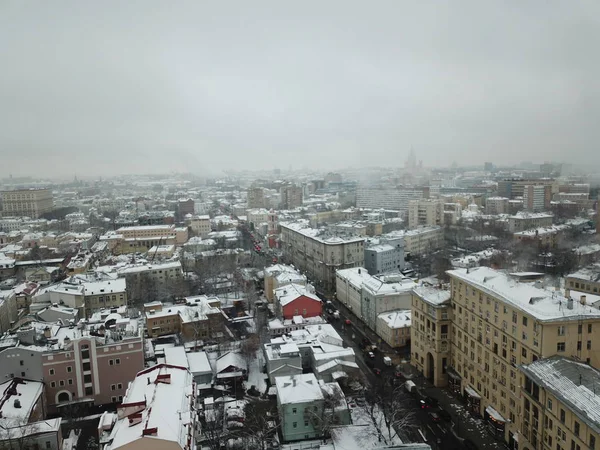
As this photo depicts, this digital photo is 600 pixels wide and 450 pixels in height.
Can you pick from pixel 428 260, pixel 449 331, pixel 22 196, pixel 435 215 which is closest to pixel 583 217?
pixel 435 215

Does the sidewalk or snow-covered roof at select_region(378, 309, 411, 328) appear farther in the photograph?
snow-covered roof at select_region(378, 309, 411, 328)

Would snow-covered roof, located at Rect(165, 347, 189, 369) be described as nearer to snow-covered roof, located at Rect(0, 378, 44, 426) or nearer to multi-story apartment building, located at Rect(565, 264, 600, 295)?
snow-covered roof, located at Rect(0, 378, 44, 426)

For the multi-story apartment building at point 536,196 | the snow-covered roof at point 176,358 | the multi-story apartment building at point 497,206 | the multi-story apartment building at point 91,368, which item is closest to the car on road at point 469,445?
the snow-covered roof at point 176,358

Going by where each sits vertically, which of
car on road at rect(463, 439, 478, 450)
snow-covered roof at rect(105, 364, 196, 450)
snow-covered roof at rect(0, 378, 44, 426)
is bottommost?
car on road at rect(463, 439, 478, 450)

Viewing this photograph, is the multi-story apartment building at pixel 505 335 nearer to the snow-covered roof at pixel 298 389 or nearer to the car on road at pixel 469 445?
the car on road at pixel 469 445

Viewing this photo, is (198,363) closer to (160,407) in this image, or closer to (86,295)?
(160,407)

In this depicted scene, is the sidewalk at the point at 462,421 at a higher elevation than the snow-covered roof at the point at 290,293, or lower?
lower

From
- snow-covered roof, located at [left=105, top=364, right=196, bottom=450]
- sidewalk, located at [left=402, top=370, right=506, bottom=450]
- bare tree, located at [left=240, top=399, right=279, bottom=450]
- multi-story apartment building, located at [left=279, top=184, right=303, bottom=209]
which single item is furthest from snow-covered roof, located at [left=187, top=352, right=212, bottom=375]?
multi-story apartment building, located at [left=279, top=184, right=303, bottom=209]
